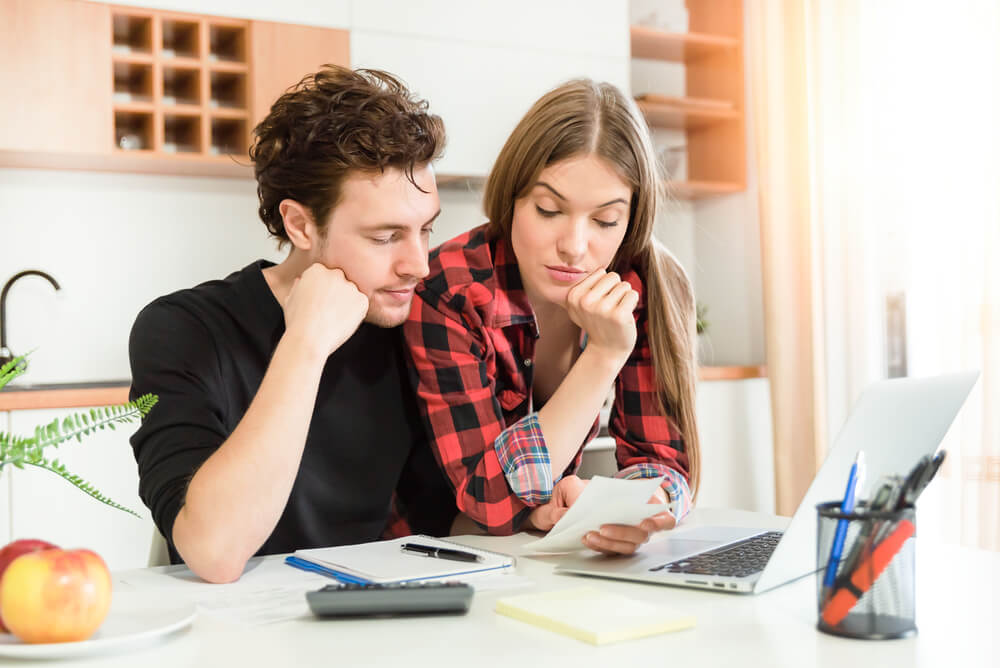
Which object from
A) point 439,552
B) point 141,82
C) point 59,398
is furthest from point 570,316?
point 141,82

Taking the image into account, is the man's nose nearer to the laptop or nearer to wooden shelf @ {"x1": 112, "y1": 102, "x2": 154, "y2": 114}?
the laptop

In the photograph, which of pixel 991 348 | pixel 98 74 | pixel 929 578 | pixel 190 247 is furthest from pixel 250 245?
pixel 929 578

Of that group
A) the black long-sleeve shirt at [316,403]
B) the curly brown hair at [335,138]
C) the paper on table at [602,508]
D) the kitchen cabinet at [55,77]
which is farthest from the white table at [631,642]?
the kitchen cabinet at [55,77]

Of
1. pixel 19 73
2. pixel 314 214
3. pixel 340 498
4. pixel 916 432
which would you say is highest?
pixel 19 73

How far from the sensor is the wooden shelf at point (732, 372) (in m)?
3.22

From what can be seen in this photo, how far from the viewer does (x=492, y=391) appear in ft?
4.61

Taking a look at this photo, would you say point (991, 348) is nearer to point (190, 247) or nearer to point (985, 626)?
point (985, 626)

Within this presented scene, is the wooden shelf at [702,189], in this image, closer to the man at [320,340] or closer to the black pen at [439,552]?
the man at [320,340]

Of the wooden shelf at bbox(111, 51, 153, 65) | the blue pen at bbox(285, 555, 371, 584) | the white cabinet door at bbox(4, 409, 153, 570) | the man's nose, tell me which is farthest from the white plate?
the wooden shelf at bbox(111, 51, 153, 65)

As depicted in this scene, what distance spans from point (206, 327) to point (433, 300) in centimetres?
31

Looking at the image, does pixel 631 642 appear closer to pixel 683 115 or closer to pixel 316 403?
pixel 316 403

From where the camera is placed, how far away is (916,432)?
0.82 meters

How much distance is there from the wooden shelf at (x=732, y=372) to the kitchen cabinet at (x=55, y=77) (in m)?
1.96

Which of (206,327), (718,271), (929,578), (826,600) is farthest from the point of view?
(718,271)
